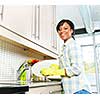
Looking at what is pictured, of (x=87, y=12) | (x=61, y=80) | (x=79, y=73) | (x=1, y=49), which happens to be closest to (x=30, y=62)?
(x=1, y=49)

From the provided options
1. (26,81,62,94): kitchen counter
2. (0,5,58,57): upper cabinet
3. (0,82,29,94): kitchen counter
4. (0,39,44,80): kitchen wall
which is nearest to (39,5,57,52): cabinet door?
(0,5,58,57): upper cabinet

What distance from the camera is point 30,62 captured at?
1820 millimetres

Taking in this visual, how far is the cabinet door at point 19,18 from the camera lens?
1565 mm

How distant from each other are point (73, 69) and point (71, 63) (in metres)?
0.05

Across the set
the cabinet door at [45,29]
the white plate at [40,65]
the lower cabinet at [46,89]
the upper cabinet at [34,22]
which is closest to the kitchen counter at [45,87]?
the lower cabinet at [46,89]

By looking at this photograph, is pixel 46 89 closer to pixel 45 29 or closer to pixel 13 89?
pixel 13 89

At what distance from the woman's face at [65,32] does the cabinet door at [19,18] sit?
299 mm

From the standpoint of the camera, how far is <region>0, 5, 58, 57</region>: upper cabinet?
1614mm

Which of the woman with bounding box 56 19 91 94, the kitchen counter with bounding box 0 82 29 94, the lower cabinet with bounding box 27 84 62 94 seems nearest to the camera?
the kitchen counter with bounding box 0 82 29 94

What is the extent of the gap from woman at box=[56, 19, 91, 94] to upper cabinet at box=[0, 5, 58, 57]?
127mm

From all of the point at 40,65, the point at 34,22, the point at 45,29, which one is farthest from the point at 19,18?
the point at 40,65

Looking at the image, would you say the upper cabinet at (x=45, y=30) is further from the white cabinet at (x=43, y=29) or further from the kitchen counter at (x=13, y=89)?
the kitchen counter at (x=13, y=89)

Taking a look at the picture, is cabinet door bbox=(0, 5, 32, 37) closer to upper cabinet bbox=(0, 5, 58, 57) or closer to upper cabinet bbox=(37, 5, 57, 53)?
upper cabinet bbox=(0, 5, 58, 57)

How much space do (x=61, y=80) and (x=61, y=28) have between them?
402mm
